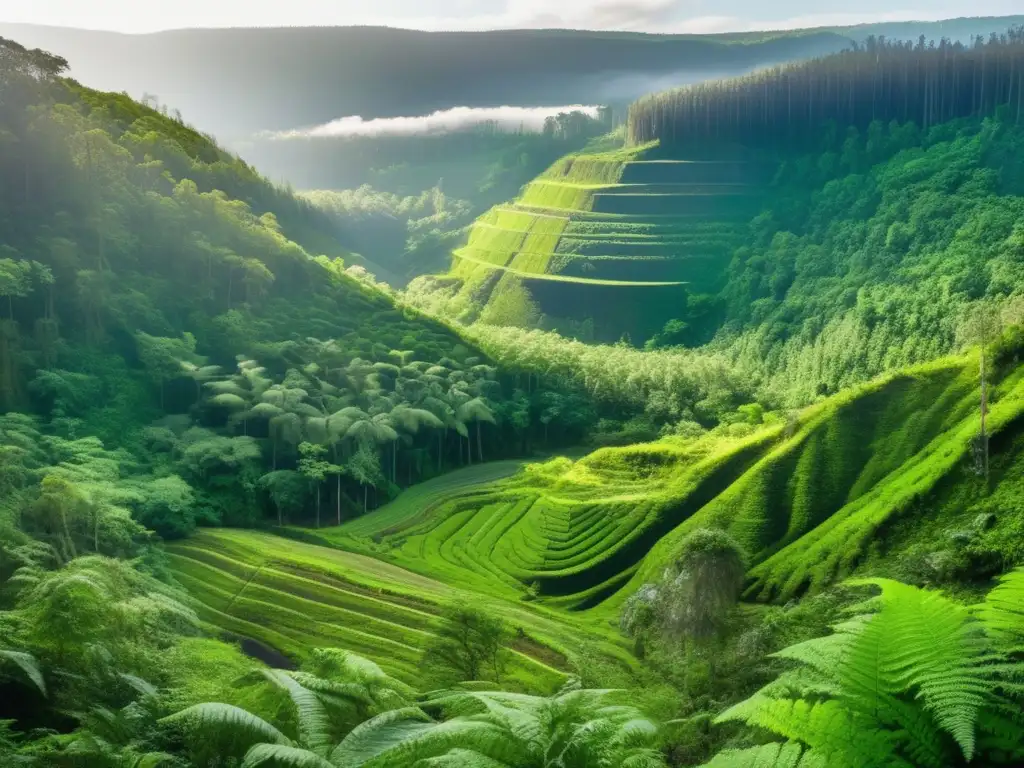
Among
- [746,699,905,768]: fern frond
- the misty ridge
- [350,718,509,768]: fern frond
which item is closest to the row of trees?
the misty ridge

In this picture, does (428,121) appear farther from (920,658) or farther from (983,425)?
(920,658)

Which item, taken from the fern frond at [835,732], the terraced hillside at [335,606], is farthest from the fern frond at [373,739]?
the terraced hillside at [335,606]

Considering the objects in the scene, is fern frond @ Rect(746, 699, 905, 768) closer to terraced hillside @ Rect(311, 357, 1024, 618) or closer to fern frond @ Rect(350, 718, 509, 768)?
fern frond @ Rect(350, 718, 509, 768)

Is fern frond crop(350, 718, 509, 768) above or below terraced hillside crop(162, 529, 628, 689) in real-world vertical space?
above

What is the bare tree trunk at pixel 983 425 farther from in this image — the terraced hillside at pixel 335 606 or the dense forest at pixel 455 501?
the terraced hillside at pixel 335 606

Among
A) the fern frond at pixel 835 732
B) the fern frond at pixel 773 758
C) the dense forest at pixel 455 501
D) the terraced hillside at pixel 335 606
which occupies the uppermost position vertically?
the fern frond at pixel 835 732

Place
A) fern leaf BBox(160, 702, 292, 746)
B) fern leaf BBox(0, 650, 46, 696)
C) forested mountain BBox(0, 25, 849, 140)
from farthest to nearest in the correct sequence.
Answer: forested mountain BBox(0, 25, 849, 140) → fern leaf BBox(0, 650, 46, 696) → fern leaf BBox(160, 702, 292, 746)
